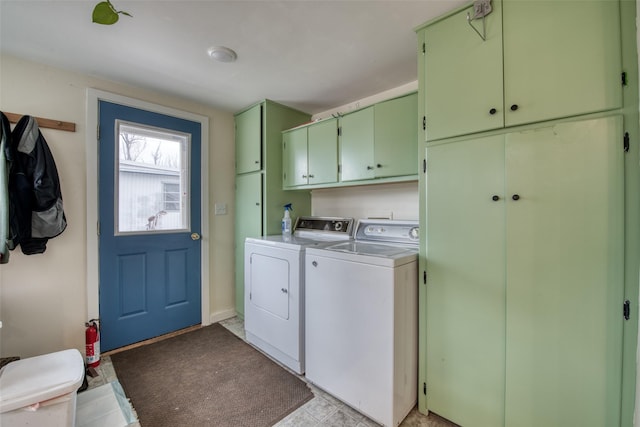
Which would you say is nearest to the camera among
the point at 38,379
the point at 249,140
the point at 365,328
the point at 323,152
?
the point at 38,379

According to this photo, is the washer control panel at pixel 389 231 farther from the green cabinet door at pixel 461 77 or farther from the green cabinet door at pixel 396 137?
the green cabinet door at pixel 461 77

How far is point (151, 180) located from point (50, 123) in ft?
2.49

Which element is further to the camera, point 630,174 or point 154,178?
point 154,178

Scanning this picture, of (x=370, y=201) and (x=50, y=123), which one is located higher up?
(x=50, y=123)

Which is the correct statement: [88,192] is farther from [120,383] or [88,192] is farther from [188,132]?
[120,383]

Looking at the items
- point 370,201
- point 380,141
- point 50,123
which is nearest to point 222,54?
point 380,141

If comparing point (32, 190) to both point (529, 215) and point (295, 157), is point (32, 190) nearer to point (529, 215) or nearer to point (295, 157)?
point (295, 157)

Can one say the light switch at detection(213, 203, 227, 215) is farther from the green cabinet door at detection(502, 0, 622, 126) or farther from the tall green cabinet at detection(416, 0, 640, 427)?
the green cabinet door at detection(502, 0, 622, 126)

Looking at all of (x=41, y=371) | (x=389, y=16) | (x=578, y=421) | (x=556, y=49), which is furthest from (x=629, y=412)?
(x=41, y=371)

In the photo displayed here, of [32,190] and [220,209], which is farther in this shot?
[220,209]

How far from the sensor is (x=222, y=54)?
71.7 inches

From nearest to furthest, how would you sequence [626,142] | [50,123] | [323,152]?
[626,142] < [50,123] < [323,152]

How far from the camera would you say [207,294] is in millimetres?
2832

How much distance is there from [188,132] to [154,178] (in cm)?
58
